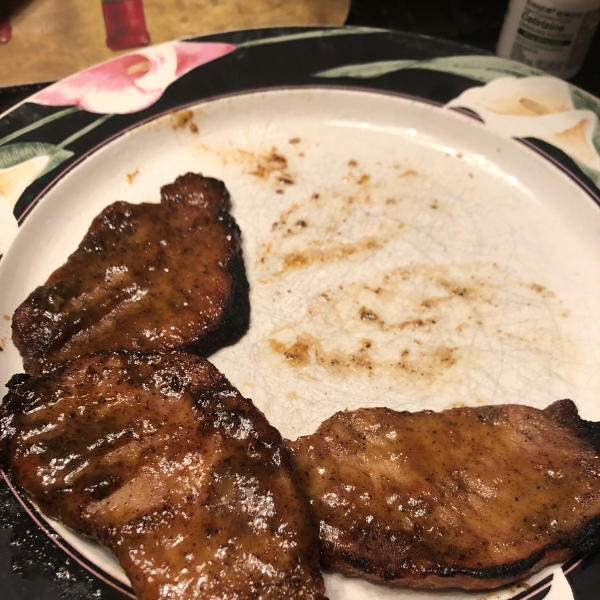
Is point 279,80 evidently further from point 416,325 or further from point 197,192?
point 416,325

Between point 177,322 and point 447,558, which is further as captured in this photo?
point 177,322

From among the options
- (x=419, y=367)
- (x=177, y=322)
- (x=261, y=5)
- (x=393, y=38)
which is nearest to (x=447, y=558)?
(x=419, y=367)

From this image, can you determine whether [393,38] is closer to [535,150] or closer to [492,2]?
[535,150]

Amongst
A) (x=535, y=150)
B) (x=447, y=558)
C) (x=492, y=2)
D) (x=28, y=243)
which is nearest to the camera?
(x=447, y=558)

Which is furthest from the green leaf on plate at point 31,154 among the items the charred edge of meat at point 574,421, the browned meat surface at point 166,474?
the charred edge of meat at point 574,421

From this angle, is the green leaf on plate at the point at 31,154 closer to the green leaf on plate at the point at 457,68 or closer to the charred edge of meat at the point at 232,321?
the charred edge of meat at the point at 232,321

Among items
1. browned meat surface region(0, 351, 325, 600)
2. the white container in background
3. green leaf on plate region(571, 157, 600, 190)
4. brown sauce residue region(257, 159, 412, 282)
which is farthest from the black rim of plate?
browned meat surface region(0, 351, 325, 600)

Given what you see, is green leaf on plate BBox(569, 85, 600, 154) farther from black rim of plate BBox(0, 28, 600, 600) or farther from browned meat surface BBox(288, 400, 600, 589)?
browned meat surface BBox(288, 400, 600, 589)
